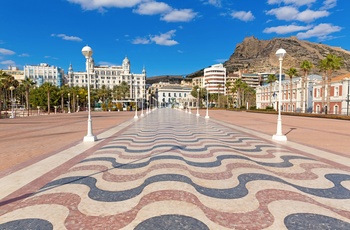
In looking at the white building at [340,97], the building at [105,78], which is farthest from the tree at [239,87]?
the building at [105,78]

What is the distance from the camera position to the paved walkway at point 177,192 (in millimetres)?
2979

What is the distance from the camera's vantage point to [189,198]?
366 cm

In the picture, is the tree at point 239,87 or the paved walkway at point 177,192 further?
the tree at point 239,87

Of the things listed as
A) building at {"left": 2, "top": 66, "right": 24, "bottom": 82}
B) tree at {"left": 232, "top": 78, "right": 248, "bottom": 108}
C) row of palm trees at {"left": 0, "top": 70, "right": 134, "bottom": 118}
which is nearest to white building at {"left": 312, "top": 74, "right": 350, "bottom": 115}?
tree at {"left": 232, "top": 78, "right": 248, "bottom": 108}

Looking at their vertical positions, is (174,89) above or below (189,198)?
above

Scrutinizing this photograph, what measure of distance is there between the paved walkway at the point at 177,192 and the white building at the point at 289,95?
163ft

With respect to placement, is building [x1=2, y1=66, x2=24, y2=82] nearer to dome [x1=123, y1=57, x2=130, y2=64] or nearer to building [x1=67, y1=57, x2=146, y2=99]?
building [x1=67, y1=57, x2=146, y2=99]

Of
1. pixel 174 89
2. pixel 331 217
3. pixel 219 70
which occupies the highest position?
pixel 219 70

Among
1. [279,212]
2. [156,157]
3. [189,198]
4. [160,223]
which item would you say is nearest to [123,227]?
[160,223]

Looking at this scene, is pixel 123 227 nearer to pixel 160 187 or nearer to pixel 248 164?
pixel 160 187

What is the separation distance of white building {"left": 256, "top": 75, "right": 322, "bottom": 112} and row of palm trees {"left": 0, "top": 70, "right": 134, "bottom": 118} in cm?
5145

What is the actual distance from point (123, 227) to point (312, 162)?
18.4ft

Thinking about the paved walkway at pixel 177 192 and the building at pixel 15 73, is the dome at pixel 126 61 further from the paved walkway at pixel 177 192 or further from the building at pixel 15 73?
the paved walkway at pixel 177 192

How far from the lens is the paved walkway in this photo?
298cm
